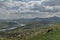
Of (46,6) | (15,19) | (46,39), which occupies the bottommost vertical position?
(15,19)

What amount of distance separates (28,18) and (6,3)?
735 inches

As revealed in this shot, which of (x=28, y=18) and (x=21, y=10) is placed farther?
(x=21, y=10)

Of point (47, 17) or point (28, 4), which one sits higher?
point (28, 4)

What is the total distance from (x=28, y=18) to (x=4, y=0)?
20.0 metres

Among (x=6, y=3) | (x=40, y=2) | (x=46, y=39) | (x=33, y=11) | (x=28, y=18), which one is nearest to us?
(x=46, y=39)

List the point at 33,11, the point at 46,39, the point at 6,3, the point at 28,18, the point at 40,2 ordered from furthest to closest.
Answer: the point at 6,3, the point at 33,11, the point at 40,2, the point at 28,18, the point at 46,39

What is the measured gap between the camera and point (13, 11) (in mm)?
68062

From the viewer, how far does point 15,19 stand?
65812 mm

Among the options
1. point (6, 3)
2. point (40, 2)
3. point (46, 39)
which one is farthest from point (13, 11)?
point (46, 39)

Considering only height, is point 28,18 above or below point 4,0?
below

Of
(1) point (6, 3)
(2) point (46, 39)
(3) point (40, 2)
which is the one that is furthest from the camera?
(1) point (6, 3)

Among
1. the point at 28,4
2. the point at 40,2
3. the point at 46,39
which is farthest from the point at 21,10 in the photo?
the point at 46,39

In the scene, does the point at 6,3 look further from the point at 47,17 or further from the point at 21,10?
the point at 47,17

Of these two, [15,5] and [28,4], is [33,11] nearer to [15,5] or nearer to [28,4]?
[28,4]
